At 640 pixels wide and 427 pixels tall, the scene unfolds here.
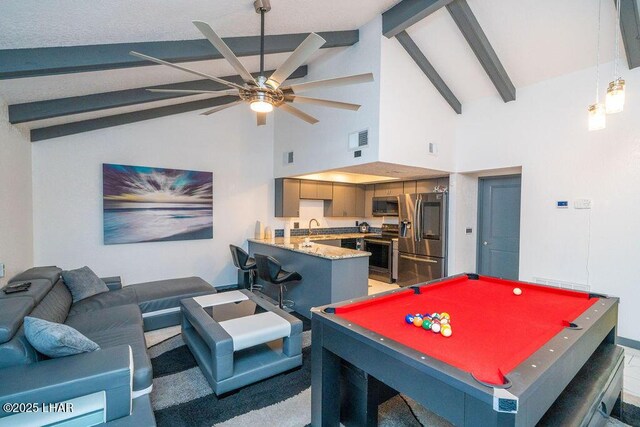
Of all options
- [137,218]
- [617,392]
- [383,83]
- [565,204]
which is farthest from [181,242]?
[565,204]

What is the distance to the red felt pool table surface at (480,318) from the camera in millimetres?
1333

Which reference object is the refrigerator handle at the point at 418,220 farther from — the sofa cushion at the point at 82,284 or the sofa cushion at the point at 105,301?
the sofa cushion at the point at 82,284

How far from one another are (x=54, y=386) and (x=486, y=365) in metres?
2.12

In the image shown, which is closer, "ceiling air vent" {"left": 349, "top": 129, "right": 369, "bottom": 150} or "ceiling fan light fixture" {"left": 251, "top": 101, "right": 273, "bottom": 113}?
"ceiling fan light fixture" {"left": 251, "top": 101, "right": 273, "bottom": 113}

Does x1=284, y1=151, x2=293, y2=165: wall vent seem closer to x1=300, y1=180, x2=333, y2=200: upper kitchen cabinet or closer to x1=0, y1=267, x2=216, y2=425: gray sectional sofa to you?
x1=300, y1=180, x2=333, y2=200: upper kitchen cabinet

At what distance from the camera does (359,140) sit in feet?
12.6

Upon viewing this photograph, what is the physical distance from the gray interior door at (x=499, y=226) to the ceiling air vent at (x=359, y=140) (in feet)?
8.64

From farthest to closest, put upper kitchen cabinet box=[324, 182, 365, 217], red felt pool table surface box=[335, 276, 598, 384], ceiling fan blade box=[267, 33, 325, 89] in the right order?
1. upper kitchen cabinet box=[324, 182, 365, 217]
2. ceiling fan blade box=[267, 33, 325, 89]
3. red felt pool table surface box=[335, 276, 598, 384]

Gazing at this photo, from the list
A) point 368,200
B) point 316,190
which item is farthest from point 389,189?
point 316,190

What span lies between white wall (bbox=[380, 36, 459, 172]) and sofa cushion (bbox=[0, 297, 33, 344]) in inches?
136

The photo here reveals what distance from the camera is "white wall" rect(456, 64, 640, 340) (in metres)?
3.20

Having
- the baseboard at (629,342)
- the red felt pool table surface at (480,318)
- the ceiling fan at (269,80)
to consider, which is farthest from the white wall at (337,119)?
the baseboard at (629,342)

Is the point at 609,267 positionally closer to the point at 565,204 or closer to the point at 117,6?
the point at 565,204

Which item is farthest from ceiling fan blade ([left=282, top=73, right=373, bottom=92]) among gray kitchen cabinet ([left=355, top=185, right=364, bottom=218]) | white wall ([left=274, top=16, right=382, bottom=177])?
gray kitchen cabinet ([left=355, top=185, right=364, bottom=218])
